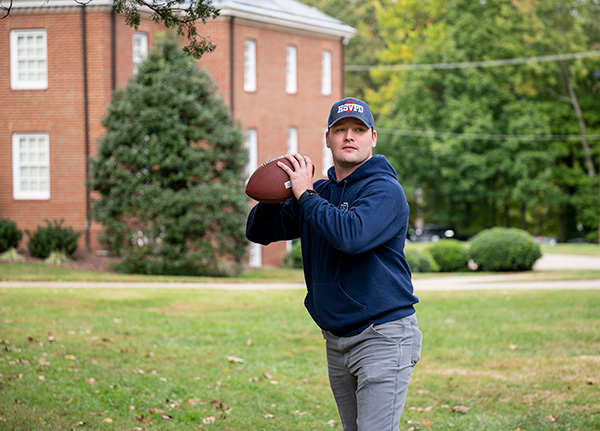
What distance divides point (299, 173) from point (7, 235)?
19.9 m

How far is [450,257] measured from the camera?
1083 inches

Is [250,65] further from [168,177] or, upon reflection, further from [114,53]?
[168,177]

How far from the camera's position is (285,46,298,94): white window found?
29.2 meters

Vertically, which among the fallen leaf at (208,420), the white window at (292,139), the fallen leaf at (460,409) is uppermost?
the white window at (292,139)

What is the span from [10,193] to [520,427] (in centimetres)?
2148

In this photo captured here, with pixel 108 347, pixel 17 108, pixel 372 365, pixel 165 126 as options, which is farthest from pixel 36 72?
pixel 372 365

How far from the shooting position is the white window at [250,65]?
27.4m

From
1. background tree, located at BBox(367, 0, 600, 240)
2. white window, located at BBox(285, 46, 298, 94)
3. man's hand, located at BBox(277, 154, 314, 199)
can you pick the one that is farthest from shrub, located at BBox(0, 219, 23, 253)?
background tree, located at BBox(367, 0, 600, 240)

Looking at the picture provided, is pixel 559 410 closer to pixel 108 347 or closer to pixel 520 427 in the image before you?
pixel 520 427

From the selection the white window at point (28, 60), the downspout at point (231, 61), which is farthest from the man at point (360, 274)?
the downspout at point (231, 61)

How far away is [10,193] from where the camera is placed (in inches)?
978

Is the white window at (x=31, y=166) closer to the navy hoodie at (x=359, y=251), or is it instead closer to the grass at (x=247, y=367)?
the grass at (x=247, y=367)

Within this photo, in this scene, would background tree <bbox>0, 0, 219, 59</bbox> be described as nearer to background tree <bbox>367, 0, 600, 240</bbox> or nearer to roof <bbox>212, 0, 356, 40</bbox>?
roof <bbox>212, 0, 356, 40</bbox>

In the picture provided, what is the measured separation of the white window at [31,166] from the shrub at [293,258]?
8.40 m
